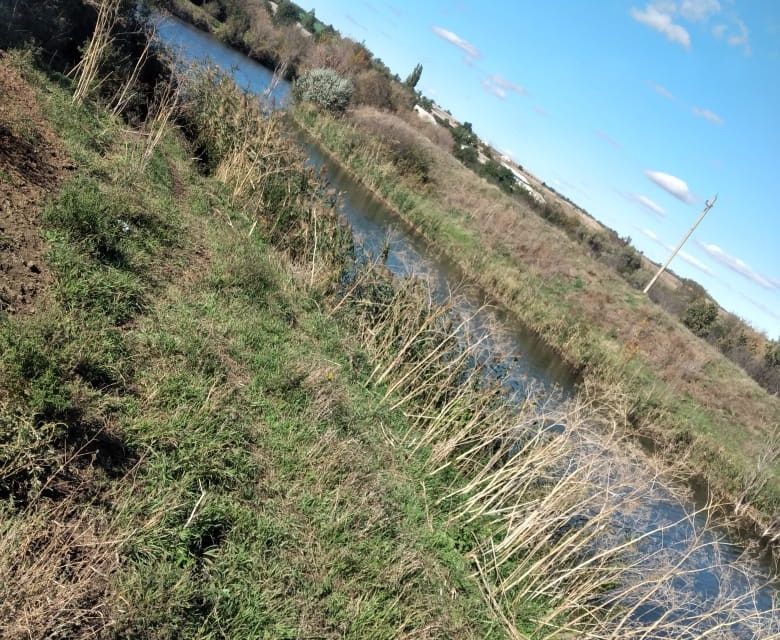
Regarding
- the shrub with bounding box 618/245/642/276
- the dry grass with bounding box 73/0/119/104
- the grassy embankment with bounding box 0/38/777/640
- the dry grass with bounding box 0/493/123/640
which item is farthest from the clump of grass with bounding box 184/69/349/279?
the shrub with bounding box 618/245/642/276

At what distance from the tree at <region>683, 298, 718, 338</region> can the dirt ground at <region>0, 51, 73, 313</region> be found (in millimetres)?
37984

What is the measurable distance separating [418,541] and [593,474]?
2.47 meters

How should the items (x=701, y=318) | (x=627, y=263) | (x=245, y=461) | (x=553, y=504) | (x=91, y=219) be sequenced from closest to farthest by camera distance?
1. (x=245, y=461)
2. (x=91, y=219)
3. (x=553, y=504)
4. (x=701, y=318)
5. (x=627, y=263)

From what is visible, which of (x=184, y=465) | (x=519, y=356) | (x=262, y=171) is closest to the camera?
(x=184, y=465)

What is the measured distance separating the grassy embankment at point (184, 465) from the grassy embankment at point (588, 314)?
1485cm

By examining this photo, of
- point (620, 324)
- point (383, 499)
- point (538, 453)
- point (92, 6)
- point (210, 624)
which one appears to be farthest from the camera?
point (620, 324)

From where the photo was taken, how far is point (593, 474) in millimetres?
6852

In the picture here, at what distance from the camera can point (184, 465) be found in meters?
4.16

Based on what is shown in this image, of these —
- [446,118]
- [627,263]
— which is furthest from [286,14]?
[627,263]

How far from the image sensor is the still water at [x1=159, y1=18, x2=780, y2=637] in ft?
21.2

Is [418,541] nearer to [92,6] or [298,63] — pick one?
[92,6]

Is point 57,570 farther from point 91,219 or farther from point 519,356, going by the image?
point 519,356

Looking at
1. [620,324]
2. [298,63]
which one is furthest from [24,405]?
[298,63]

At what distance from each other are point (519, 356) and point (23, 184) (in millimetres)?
7990
